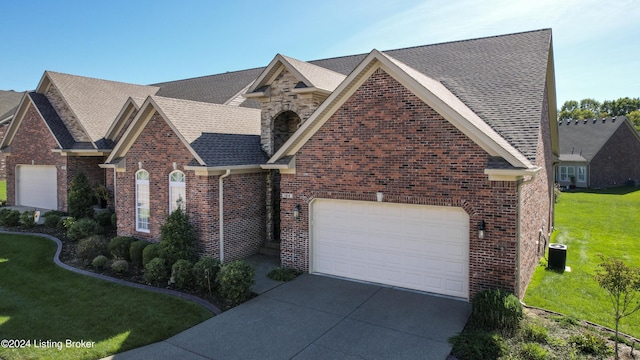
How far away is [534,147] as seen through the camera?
982 centimetres

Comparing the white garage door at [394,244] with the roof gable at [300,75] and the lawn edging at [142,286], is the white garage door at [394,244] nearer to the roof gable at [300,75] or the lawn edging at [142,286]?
the lawn edging at [142,286]

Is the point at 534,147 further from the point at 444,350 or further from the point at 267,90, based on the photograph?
the point at 267,90

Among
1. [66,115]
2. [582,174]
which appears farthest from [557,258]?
[582,174]

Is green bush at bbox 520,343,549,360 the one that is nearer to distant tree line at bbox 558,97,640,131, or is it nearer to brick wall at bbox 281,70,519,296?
brick wall at bbox 281,70,519,296

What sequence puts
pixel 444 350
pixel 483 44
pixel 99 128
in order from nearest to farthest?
pixel 444 350, pixel 483 44, pixel 99 128

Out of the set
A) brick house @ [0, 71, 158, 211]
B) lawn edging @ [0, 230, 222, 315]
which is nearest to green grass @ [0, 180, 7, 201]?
brick house @ [0, 71, 158, 211]

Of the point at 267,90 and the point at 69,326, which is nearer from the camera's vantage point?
the point at 69,326

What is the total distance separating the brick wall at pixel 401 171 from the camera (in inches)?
361

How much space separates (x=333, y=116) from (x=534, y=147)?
5117 millimetres

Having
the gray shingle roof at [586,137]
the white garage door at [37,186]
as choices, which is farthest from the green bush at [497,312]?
the gray shingle roof at [586,137]

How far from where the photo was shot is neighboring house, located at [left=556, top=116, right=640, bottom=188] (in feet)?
133

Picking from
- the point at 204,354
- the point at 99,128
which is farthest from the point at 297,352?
the point at 99,128

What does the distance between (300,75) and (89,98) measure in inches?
562

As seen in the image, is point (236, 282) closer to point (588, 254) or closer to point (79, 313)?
point (79, 313)
